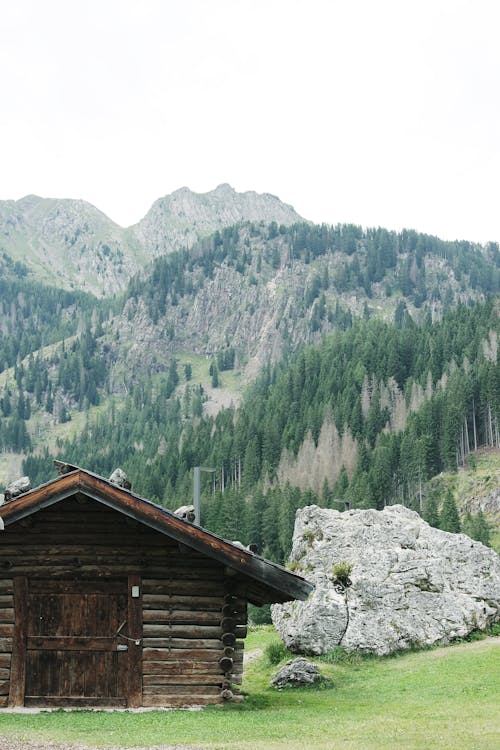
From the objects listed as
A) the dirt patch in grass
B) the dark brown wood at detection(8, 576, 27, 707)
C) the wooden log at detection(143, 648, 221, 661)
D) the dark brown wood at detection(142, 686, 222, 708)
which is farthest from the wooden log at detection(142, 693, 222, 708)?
the dirt patch in grass

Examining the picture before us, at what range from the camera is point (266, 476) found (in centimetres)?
18088

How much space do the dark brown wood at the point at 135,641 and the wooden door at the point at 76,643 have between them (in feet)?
0.45

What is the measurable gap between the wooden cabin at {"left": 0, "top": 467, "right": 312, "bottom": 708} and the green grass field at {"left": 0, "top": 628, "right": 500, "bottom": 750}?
975 millimetres

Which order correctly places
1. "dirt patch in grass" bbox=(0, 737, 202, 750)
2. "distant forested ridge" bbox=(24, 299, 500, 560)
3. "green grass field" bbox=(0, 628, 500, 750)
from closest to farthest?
1. "dirt patch in grass" bbox=(0, 737, 202, 750)
2. "green grass field" bbox=(0, 628, 500, 750)
3. "distant forested ridge" bbox=(24, 299, 500, 560)

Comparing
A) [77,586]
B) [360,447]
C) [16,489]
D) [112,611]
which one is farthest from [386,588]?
[360,447]

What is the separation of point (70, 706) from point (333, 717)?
6.36 meters

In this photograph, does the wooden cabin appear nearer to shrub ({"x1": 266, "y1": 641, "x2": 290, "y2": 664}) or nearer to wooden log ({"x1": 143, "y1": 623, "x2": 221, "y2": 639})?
wooden log ({"x1": 143, "y1": 623, "x2": 221, "y2": 639})

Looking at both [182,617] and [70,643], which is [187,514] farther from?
[70,643]

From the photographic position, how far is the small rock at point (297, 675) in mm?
28500

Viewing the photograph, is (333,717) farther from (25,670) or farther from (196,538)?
(25,670)

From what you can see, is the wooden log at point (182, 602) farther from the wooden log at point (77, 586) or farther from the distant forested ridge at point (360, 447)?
the distant forested ridge at point (360, 447)

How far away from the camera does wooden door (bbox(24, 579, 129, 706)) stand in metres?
23.0

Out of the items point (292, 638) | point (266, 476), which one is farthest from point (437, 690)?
point (266, 476)

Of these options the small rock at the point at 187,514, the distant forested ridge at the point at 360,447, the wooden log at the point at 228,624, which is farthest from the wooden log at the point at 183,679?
the distant forested ridge at the point at 360,447
